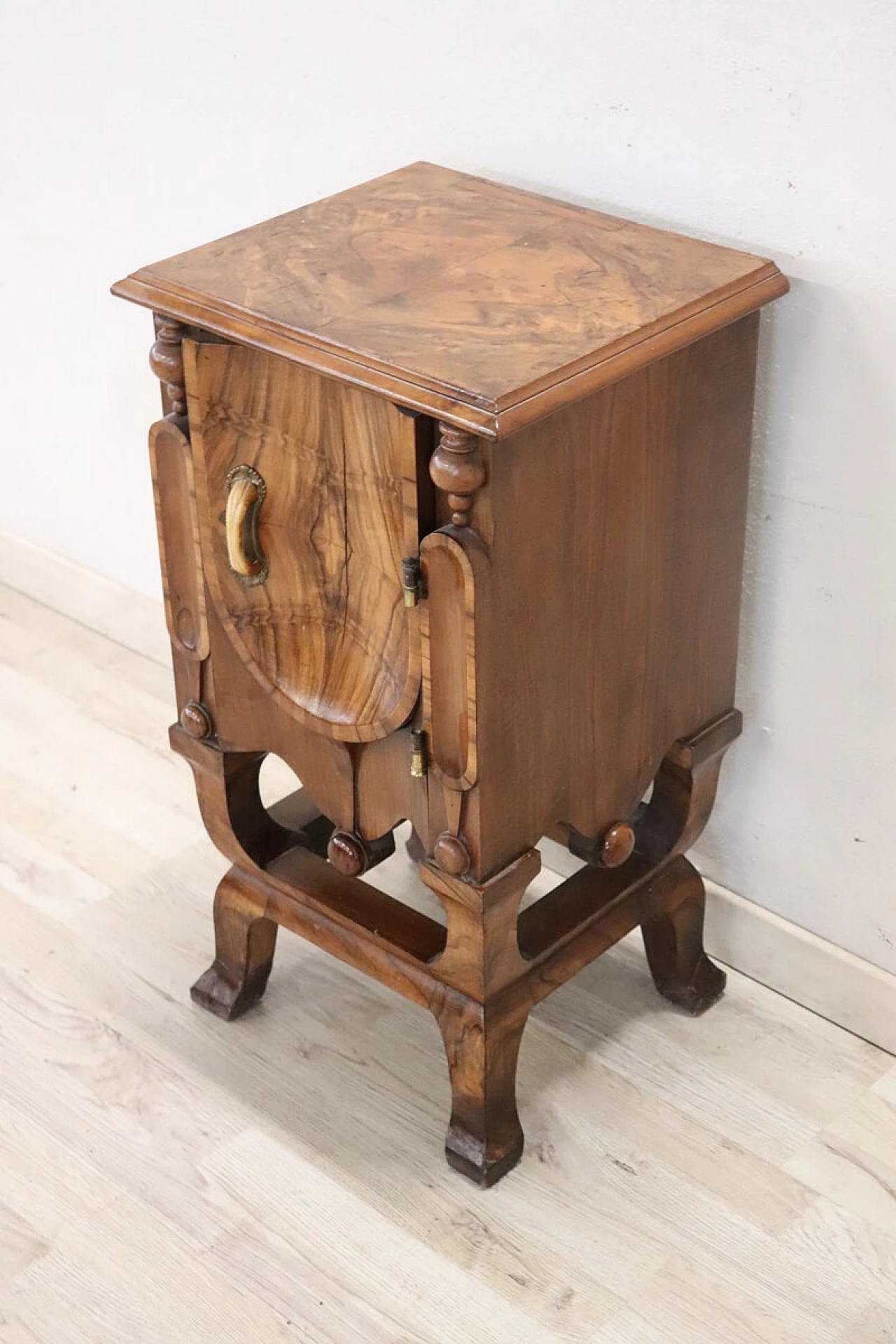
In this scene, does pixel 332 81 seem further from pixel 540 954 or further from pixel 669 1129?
pixel 669 1129

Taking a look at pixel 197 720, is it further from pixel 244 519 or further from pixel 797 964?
pixel 797 964

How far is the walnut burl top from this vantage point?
1.22 meters

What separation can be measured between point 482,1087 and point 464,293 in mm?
684

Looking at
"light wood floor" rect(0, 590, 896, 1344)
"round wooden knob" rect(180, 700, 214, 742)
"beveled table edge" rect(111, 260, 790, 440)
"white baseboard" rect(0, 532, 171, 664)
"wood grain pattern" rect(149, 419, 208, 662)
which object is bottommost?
"light wood floor" rect(0, 590, 896, 1344)

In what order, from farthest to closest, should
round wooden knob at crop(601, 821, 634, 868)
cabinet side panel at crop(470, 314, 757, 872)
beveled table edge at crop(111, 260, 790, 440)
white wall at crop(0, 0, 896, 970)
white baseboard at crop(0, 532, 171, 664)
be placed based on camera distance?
white baseboard at crop(0, 532, 171, 664) → round wooden knob at crop(601, 821, 634, 868) → white wall at crop(0, 0, 896, 970) → cabinet side panel at crop(470, 314, 757, 872) → beveled table edge at crop(111, 260, 790, 440)

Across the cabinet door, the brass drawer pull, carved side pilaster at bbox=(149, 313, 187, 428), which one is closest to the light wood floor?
the cabinet door

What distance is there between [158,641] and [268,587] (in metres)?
0.93

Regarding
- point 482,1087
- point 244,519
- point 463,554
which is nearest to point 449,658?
point 463,554

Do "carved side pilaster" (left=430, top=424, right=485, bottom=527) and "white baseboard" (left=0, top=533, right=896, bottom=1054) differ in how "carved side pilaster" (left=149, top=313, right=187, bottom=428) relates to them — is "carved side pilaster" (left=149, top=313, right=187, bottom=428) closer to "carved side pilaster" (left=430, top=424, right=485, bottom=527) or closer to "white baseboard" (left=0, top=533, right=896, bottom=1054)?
"carved side pilaster" (left=430, top=424, right=485, bottom=527)

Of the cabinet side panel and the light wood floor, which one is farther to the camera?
the light wood floor

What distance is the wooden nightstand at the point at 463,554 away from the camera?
4.17ft

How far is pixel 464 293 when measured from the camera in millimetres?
1334

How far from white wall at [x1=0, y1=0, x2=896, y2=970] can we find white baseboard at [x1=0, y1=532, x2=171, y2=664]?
30 cm

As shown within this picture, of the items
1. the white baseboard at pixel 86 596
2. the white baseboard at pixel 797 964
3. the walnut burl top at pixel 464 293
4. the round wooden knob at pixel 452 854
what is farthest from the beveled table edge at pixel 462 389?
the white baseboard at pixel 86 596
